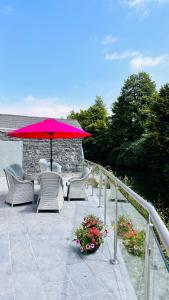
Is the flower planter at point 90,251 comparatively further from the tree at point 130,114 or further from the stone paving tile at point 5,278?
the tree at point 130,114

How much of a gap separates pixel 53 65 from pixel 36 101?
35.2 ft

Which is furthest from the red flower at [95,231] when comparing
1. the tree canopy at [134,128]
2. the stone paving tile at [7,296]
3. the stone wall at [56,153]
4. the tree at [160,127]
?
the tree canopy at [134,128]

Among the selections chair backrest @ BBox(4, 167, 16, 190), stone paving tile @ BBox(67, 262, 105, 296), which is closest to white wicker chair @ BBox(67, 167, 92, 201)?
chair backrest @ BBox(4, 167, 16, 190)

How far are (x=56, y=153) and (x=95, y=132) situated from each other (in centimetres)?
1729

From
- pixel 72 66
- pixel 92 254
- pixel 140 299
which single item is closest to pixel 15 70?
pixel 72 66

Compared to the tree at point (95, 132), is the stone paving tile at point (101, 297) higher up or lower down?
lower down

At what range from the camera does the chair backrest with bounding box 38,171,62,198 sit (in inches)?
184

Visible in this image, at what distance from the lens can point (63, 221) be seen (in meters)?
4.35

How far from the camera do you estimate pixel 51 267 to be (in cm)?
275

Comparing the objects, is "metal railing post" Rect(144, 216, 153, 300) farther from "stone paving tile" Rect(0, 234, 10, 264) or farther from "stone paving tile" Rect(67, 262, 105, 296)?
"stone paving tile" Rect(0, 234, 10, 264)

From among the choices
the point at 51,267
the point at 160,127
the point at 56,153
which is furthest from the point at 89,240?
the point at 160,127

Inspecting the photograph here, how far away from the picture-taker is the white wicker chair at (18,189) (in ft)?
17.0

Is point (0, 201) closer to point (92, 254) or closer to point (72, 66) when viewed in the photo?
point (92, 254)

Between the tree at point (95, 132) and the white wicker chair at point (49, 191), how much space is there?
24480 mm
